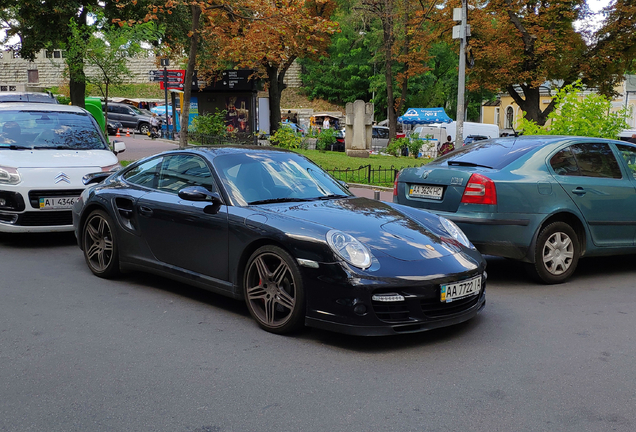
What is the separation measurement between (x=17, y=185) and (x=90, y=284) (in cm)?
240

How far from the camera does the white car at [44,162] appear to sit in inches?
320

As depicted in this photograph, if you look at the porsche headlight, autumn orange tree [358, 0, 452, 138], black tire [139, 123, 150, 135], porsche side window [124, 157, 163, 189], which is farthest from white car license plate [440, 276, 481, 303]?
black tire [139, 123, 150, 135]

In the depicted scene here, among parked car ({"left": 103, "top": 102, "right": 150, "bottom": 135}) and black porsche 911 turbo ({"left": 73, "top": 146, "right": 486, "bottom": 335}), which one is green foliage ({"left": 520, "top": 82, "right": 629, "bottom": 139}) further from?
parked car ({"left": 103, "top": 102, "right": 150, "bottom": 135})

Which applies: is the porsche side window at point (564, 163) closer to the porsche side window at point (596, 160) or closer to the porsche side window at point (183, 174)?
the porsche side window at point (596, 160)

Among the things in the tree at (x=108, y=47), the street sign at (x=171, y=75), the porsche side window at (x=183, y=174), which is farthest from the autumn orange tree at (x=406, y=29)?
the porsche side window at (x=183, y=174)

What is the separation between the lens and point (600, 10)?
2788 centimetres

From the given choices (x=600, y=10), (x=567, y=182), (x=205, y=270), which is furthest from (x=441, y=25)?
(x=205, y=270)

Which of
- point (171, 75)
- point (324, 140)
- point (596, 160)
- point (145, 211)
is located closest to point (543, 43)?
point (324, 140)

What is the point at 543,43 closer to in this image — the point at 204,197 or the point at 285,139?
the point at 285,139

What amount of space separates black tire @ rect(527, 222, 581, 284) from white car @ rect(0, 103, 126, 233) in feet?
18.1

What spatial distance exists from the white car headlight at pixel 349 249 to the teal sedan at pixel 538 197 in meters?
2.30

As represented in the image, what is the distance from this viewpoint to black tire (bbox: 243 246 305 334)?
185 inches

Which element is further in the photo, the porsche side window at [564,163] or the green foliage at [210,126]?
the green foliage at [210,126]

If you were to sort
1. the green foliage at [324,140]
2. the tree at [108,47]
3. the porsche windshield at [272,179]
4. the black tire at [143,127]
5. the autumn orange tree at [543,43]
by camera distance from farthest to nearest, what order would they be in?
the black tire at [143,127]
the autumn orange tree at [543,43]
the green foliage at [324,140]
the tree at [108,47]
the porsche windshield at [272,179]
